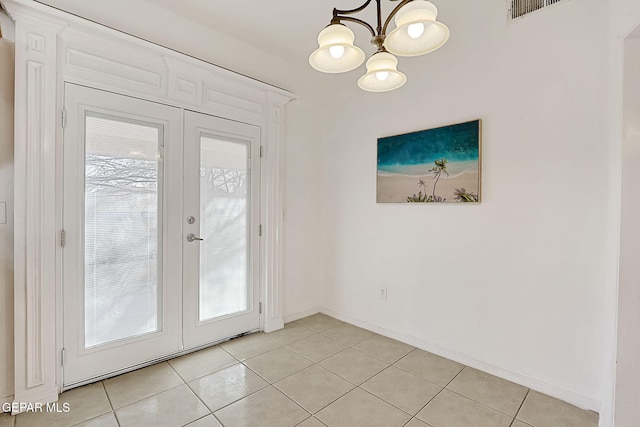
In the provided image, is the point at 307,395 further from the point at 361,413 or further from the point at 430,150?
the point at 430,150

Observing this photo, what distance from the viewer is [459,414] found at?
1784 millimetres

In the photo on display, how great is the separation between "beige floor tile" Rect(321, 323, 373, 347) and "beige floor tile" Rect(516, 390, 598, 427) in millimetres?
1315

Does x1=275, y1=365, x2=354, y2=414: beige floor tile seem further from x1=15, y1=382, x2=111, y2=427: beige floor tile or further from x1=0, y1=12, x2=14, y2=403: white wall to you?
x1=0, y1=12, x2=14, y2=403: white wall

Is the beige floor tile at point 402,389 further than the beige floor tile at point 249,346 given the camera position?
No

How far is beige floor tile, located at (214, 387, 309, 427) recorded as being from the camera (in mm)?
1700

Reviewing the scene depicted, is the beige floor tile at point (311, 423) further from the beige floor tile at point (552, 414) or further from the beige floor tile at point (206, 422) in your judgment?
the beige floor tile at point (552, 414)

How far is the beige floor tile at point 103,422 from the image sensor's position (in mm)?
1648

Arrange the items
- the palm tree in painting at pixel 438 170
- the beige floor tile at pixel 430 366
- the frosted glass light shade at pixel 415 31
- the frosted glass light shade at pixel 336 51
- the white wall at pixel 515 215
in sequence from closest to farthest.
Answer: the frosted glass light shade at pixel 415 31
the frosted glass light shade at pixel 336 51
the white wall at pixel 515 215
the beige floor tile at pixel 430 366
the palm tree in painting at pixel 438 170

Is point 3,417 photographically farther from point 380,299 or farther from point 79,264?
point 380,299

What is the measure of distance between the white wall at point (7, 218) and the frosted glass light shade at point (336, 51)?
184 centimetres

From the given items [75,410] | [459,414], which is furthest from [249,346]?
[459,414]

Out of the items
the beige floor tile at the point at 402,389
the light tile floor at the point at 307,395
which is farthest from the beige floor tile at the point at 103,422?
the beige floor tile at the point at 402,389

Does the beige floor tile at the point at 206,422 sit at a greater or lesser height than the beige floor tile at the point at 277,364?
lesser

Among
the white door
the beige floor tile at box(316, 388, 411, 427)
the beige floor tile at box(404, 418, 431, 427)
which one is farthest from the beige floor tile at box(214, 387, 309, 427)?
the white door
